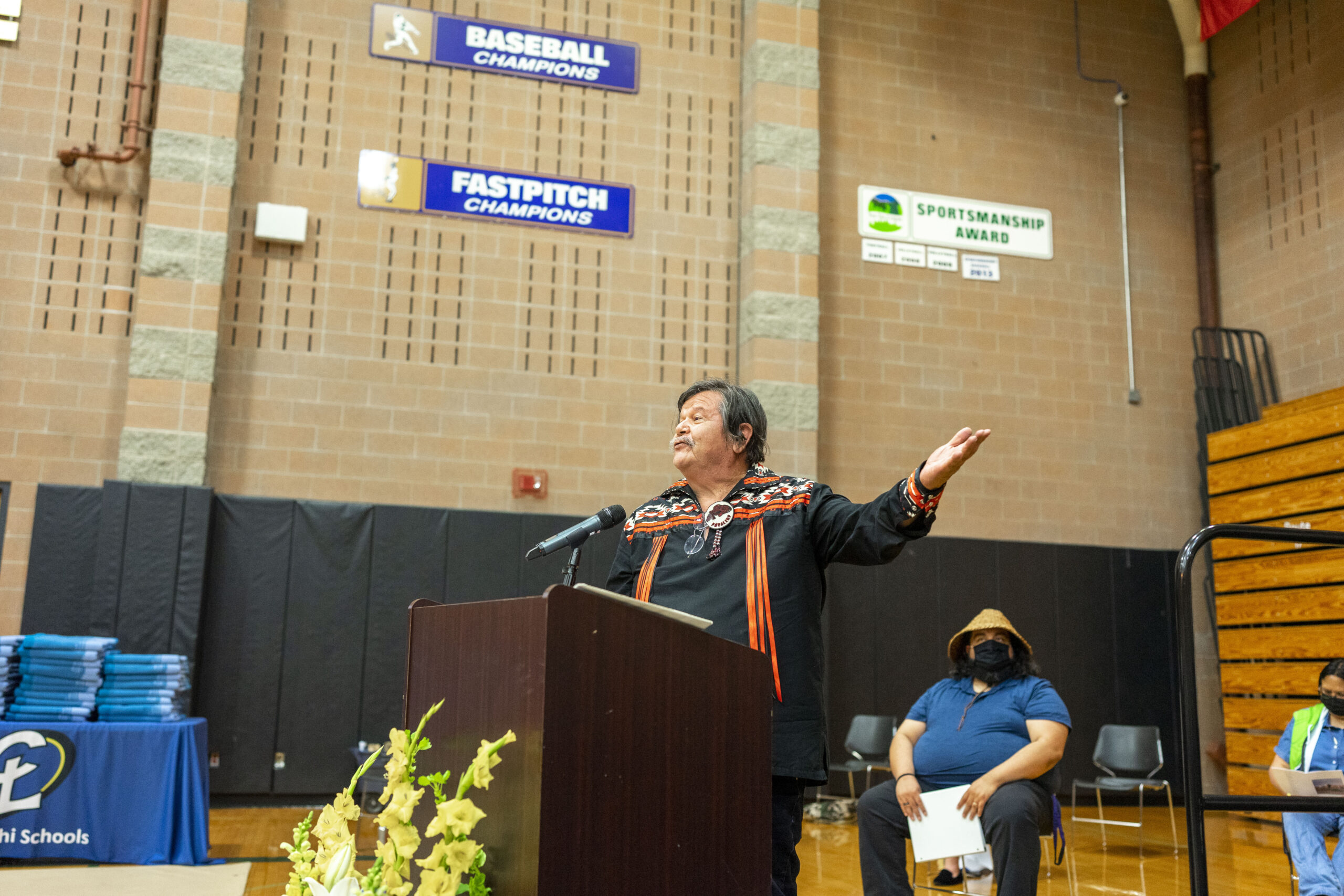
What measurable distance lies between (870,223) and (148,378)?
5.17 metres

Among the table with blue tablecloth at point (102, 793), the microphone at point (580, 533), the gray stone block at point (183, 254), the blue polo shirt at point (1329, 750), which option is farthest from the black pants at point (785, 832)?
the gray stone block at point (183, 254)

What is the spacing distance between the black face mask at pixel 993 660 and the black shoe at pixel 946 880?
1262 mm

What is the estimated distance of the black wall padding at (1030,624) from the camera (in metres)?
7.76

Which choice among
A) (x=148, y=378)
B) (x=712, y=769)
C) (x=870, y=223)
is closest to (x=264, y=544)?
(x=148, y=378)

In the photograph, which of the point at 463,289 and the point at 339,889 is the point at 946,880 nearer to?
the point at 339,889

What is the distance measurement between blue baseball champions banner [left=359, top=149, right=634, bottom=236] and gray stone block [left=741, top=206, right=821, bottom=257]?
0.87 m

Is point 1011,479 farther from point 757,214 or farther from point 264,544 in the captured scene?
point 264,544

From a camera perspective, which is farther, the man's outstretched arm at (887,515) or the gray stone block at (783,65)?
the gray stone block at (783,65)

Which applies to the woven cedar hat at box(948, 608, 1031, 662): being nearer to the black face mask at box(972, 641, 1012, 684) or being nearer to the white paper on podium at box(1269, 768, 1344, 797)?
the black face mask at box(972, 641, 1012, 684)

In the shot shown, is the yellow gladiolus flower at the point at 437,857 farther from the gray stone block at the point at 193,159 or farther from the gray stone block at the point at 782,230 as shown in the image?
the gray stone block at the point at 782,230

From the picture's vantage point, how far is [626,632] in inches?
63.6

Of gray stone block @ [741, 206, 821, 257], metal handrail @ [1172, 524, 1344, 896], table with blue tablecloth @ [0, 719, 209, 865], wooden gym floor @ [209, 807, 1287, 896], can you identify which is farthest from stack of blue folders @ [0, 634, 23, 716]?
gray stone block @ [741, 206, 821, 257]

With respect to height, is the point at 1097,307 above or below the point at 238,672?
above

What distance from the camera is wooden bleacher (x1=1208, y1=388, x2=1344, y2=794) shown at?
23.3ft
